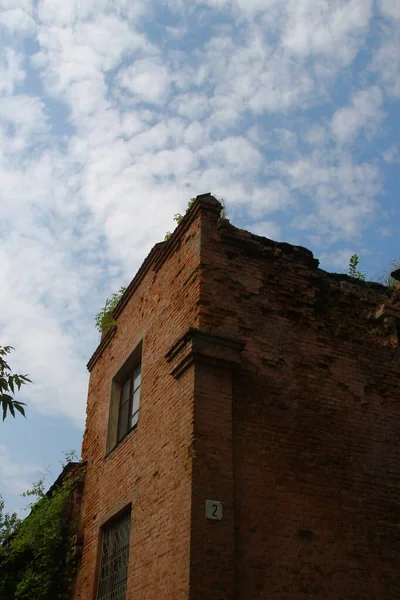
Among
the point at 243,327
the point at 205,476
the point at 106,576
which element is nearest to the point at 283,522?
the point at 205,476

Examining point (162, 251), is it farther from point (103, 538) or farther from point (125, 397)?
point (103, 538)

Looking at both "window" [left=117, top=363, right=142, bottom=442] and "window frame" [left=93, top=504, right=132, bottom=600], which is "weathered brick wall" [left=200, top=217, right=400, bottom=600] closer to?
"window frame" [left=93, top=504, right=132, bottom=600]

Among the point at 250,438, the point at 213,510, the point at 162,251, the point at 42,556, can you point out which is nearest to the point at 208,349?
the point at 250,438

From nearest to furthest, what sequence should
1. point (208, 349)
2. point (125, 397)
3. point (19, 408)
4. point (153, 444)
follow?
point (19, 408)
point (208, 349)
point (153, 444)
point (125, 397)

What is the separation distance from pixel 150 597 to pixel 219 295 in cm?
364

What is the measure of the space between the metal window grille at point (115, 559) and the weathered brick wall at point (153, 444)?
20cm

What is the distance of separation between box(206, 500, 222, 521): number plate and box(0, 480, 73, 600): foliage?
16.3ft

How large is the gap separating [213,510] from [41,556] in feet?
19.6

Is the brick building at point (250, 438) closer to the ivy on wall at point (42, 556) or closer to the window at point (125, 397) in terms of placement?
the window at point (125, 397)

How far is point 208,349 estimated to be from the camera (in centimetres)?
734

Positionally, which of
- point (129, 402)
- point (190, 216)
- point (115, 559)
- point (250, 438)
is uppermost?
point (190, 216)

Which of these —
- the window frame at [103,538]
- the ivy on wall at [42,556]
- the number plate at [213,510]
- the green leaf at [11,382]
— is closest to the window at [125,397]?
the window frame at [103,538]

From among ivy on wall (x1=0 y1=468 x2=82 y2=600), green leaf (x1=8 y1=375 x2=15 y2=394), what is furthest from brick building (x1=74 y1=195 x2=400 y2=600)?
green leaf (x1=8 y1=375 x2=15 y2=394)

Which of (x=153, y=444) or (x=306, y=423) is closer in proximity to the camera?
(x=306, y=423)
